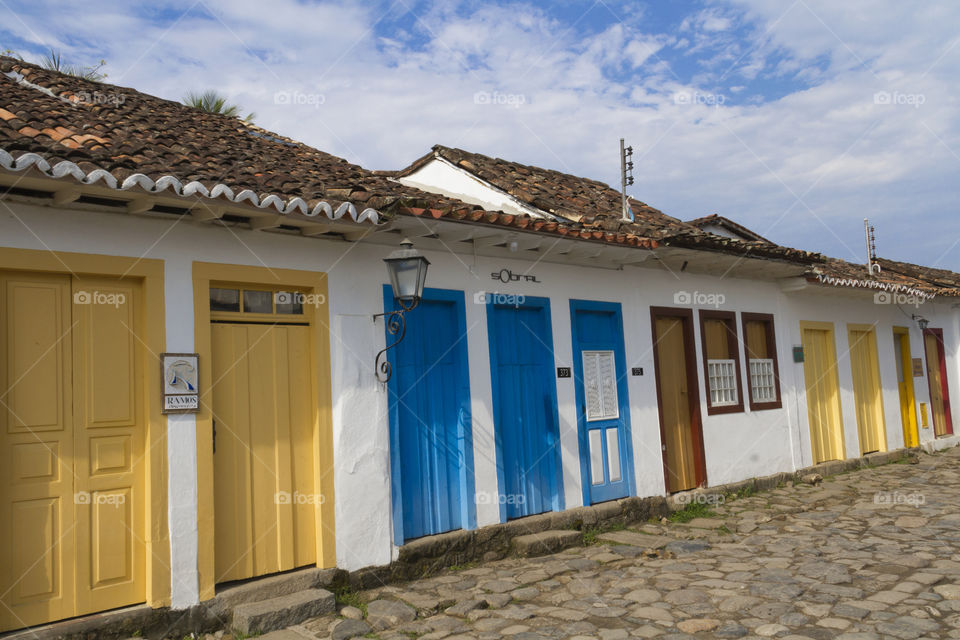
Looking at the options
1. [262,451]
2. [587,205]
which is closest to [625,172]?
[587,205]

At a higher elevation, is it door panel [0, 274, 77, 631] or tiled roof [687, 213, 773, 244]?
tiled roof [687, 213, 773, 244]

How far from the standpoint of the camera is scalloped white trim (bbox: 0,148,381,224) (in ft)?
13.6

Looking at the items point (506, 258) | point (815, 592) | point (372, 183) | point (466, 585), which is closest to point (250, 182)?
point (372, 183)

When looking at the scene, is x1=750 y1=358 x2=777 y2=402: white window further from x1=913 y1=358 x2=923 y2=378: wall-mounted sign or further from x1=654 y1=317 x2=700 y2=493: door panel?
x1=913 y1=358 x2=923 y2=378: wall-mounted sign

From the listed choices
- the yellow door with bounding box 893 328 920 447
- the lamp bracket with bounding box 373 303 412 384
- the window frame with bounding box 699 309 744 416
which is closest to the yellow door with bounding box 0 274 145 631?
the lamp bracket with bounding box 373 303 412 384

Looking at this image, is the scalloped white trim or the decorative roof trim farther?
the decorative roof trim

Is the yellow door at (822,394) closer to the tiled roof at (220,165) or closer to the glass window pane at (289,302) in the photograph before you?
the tiled roof at (220,165)

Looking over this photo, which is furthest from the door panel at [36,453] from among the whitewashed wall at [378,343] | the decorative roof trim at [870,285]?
the decorative roof trim at [870,285]

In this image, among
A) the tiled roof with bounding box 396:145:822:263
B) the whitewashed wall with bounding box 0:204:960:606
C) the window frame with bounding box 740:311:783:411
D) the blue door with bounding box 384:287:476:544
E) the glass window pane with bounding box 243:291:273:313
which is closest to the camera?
the whitewashed wall with bounding box 0:204:960:606

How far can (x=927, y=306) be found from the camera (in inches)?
603

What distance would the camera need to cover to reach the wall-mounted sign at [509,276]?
24.9 ft

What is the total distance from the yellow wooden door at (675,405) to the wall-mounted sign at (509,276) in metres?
2.44

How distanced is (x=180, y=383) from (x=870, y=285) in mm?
11046

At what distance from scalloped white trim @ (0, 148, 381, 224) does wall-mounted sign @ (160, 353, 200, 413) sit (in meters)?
1.17
